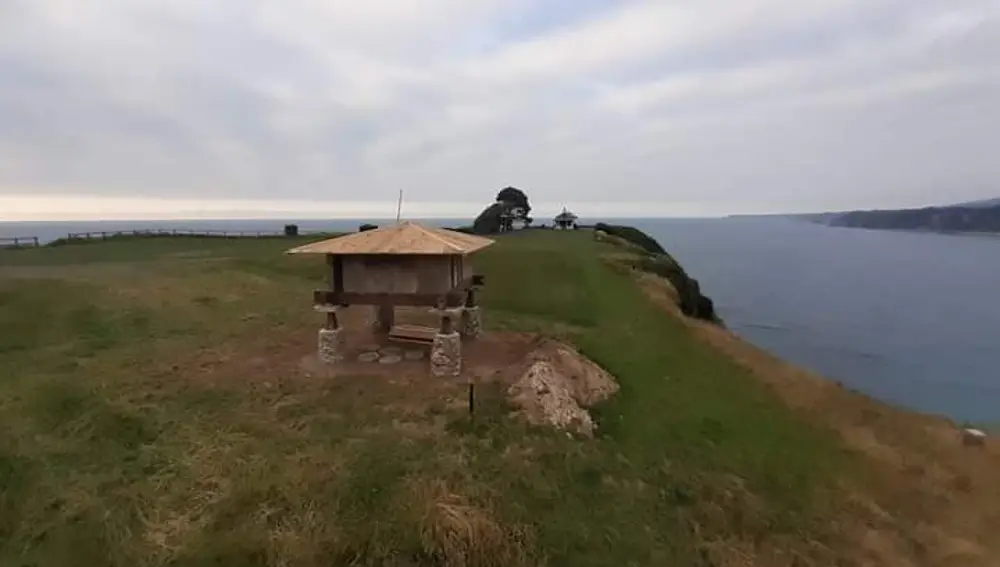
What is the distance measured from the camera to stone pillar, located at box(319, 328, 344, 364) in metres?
17.2

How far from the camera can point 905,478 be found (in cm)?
1728

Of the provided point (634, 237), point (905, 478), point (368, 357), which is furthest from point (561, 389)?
point (634, 237)

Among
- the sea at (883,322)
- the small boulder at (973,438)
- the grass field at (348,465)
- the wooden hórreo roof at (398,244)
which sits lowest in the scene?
the sea at (883,322)

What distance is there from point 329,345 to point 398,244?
3.20 metres

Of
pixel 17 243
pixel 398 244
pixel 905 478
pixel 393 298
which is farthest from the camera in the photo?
pixel 17 243

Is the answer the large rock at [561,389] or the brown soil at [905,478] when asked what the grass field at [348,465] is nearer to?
the large rock at [561,389]

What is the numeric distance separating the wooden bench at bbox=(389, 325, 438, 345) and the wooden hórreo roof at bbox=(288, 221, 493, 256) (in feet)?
10.0

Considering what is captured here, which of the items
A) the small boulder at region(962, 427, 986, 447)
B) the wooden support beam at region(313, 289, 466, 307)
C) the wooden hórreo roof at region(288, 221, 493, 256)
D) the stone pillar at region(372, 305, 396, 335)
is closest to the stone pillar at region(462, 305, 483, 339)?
the stone pillar at region(372, 305, 396, 335)

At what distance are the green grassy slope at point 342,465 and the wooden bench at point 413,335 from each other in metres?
2.46

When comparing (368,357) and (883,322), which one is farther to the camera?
(883,322)

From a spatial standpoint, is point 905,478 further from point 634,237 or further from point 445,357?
point 634,237

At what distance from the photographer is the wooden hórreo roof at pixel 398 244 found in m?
16.3

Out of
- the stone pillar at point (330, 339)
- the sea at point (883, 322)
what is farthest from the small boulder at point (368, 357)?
the sea at point (883, 322)

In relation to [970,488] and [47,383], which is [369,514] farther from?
[970,488]
